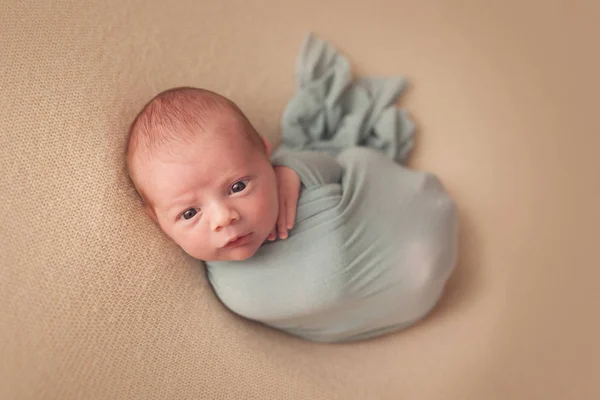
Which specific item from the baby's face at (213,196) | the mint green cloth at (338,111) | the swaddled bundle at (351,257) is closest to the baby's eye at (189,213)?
the baby's face at (213,196)

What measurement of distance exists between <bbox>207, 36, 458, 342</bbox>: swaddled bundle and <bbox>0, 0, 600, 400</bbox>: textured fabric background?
2.4 inches

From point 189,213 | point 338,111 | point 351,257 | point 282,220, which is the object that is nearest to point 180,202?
point 189,213

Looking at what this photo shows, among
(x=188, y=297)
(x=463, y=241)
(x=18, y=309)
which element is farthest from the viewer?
(x=463, y=241)

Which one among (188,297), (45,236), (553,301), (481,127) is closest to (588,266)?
(553,301)

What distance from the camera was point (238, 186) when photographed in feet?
2.86

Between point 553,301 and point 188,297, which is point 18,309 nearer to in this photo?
point 188,297

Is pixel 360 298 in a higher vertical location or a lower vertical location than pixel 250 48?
lower

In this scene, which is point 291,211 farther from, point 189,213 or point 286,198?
point 189,213

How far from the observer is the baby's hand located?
3.14 feet

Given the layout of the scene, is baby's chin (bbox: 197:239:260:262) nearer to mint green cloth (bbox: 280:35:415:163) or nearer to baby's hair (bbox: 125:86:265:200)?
baby's hair (bbox: 125:86:265:200)

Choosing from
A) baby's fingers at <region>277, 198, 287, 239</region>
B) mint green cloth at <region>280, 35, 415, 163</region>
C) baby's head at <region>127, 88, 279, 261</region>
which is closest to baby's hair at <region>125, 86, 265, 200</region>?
baby's head at <region>127, 88, 279, 261</region>

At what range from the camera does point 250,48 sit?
1172mm

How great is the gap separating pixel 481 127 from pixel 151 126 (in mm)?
658

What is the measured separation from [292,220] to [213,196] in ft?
0.56
